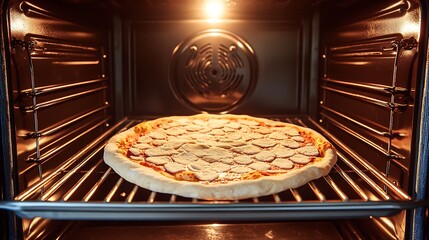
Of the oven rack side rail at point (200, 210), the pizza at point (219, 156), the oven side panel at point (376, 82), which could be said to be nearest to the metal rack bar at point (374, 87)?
the oven side panel at point (376, 82)

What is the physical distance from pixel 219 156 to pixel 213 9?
2.33ft

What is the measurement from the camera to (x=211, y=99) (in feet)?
5.95

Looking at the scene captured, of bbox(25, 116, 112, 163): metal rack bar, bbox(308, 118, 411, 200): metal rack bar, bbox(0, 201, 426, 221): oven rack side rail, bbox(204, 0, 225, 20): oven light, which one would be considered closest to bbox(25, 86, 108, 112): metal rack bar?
bbox(25, 116, 112, 163): metal rack bar

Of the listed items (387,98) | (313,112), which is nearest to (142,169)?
(387,98)

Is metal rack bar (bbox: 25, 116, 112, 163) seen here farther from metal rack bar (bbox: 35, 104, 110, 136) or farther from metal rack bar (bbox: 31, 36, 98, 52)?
metal rack bar (bbox: 31, 36, 98, 52)

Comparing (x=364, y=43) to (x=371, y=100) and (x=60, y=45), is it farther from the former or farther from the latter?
(x=60, y=45)

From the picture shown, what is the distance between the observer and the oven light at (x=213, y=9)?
1.54 m

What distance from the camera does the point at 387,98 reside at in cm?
116

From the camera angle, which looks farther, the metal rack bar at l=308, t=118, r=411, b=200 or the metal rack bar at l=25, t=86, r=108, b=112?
the metal rack bar at l=25, t=86, r=108, b=112

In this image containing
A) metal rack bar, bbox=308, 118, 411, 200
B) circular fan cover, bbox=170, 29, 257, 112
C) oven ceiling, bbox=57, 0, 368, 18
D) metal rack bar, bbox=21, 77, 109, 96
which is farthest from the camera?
circular fan cover, bbox=170, 29, 257, 112

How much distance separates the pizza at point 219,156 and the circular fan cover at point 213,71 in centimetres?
8

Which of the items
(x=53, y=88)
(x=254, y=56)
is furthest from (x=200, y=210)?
(x=254, y=56)

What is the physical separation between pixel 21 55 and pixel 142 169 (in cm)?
42

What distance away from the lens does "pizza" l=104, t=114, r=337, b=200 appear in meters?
1.02
